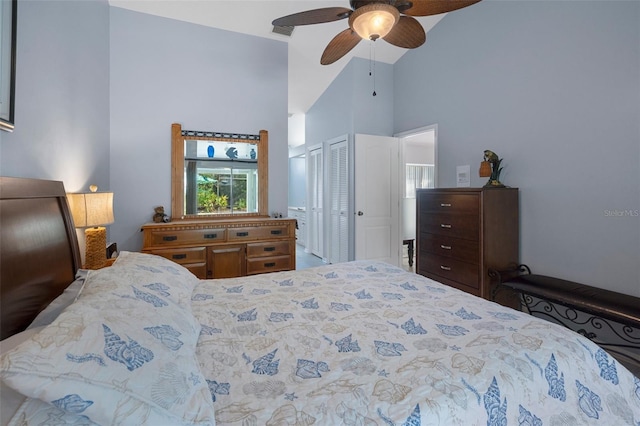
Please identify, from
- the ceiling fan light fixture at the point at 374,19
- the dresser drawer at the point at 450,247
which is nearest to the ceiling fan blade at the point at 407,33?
the ceiling fan light fixture at the point at 374,19

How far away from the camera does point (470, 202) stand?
9.07 feet

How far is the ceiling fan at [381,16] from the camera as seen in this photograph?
1.59 m

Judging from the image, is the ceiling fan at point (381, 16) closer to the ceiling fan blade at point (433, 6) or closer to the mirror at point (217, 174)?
the ceiling fan blade at point (433, 6)

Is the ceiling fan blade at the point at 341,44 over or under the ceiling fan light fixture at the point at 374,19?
over

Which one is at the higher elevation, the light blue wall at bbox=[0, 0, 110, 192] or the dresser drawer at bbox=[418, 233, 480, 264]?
the light blue wall at bbox=[0, 0, 110, 192]

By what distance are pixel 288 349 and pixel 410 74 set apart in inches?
165

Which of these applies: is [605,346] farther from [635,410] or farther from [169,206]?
[169,206]

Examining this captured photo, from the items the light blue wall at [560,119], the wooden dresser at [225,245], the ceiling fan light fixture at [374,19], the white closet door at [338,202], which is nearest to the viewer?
the ceiling fan light fixture at [374,19]

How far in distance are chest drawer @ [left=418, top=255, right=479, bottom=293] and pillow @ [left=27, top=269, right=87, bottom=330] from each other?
2.94 m

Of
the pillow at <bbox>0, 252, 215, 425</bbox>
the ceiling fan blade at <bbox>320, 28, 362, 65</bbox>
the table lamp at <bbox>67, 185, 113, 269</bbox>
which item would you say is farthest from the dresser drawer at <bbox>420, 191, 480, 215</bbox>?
the table lamp at <bbox>67, 185, 113, 269</bbox>

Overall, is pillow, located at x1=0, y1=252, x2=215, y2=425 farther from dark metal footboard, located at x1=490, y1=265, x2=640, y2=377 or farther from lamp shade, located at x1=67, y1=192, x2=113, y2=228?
dark metal footboard, located at x1=490, y1=265, x2=640, y2=377

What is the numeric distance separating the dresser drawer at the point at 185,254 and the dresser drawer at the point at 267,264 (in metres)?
0.48

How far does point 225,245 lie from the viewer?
9.86 feet

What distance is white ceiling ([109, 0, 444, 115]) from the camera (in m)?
2.98
